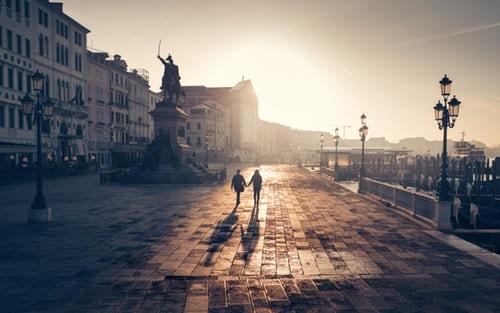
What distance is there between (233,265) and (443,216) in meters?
8.28

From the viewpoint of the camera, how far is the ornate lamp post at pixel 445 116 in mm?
13770

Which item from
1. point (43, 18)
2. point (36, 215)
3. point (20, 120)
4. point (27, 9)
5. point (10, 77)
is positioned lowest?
point (36, 215)

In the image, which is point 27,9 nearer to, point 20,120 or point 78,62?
point 20,120

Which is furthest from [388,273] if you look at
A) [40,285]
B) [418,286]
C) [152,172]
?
[152,172]

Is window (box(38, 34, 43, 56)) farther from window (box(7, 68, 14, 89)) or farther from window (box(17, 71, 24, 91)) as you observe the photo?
window (box(7, 68, 14, 89))

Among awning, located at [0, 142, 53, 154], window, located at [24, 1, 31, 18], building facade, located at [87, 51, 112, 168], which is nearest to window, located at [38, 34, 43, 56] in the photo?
window, located at [24, 1, 31, 18]

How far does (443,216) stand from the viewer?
13.2m

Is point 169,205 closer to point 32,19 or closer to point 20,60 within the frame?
point 20,60

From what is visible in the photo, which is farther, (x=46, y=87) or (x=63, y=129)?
(x=63, y=129)

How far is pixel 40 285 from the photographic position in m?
7.34

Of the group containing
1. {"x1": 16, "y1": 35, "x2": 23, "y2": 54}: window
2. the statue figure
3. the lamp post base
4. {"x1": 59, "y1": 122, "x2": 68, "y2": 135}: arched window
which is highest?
{"x1": 16, "y1": 35, "x2": 23, "y2": 54}: window

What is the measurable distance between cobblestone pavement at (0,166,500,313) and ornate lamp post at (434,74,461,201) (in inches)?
77.6

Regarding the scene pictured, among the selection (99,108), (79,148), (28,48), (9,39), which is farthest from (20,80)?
(99,108)

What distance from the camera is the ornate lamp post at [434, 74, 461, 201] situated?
13770 mm
